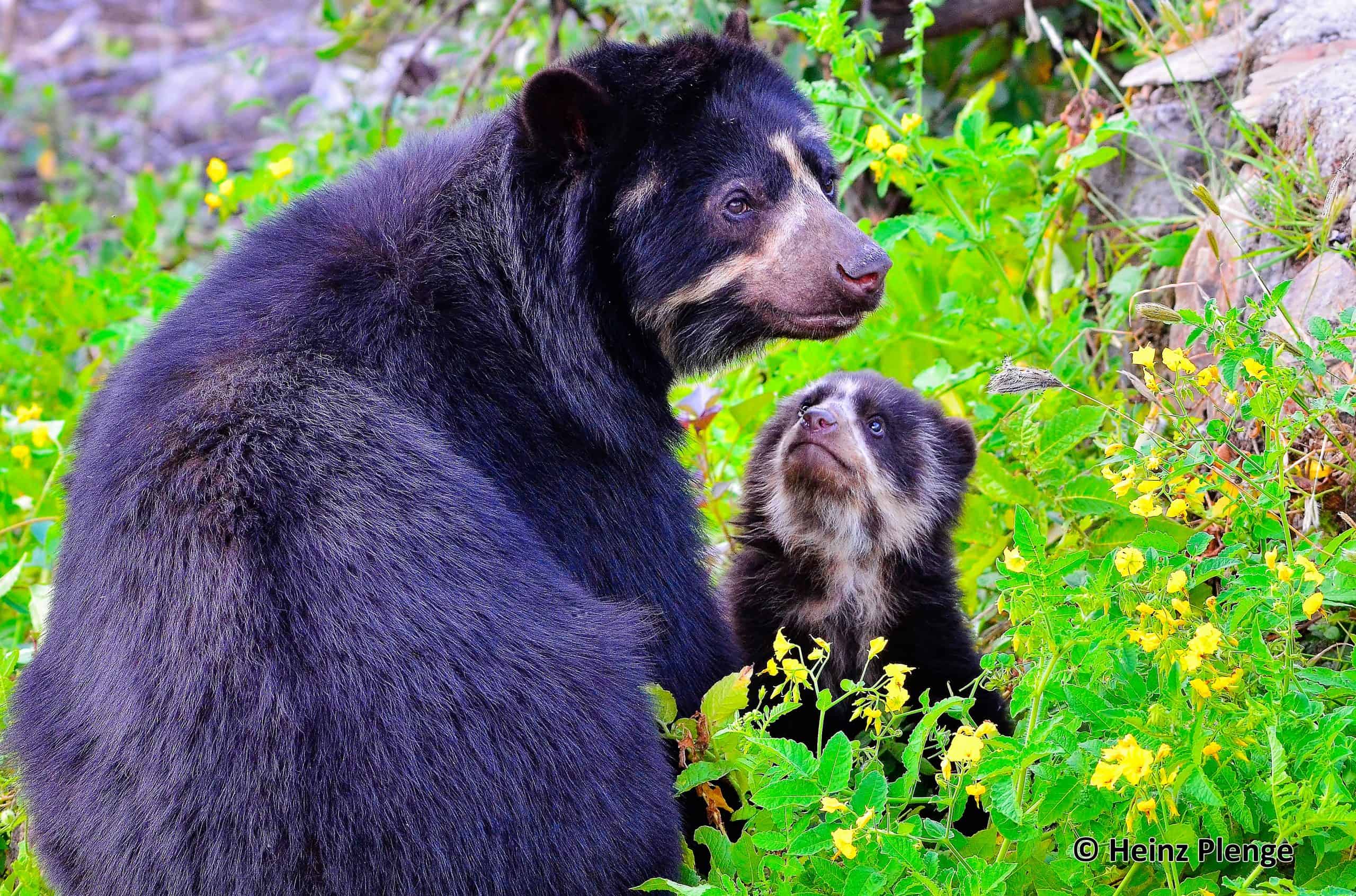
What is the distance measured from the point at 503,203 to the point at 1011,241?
8.66 ft

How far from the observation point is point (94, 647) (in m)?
2.94

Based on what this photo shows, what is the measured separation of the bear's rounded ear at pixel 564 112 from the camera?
3.42 m

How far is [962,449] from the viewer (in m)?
4.57

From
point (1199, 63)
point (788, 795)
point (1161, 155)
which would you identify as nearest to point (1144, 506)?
point (788, 795)

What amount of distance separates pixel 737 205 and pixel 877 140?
1159 mm

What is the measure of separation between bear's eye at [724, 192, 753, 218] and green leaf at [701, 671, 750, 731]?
131cm

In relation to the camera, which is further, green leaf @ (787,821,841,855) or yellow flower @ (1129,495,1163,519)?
yellow flower @ (1129,495,1163,519)

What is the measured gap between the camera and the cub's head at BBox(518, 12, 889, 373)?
3604 millimetres

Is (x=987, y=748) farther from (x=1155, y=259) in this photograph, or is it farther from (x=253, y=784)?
(x=1155, y=259)

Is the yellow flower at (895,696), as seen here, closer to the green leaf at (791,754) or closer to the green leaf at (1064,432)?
the green leaf at (791,754)

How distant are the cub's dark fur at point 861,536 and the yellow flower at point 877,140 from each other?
2.81 ft

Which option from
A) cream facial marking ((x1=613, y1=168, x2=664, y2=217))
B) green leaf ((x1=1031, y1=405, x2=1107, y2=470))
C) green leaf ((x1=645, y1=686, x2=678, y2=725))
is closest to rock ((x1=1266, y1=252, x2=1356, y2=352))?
green leaf ((x1=1031, y1=405, x2=1107, y2=470))

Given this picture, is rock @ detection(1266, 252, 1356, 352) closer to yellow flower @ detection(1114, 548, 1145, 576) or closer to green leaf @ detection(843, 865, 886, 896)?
yellow flower @ detection(1114, 548, 1145, 576)

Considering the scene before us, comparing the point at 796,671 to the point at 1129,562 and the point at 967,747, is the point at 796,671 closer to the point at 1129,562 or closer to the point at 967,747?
the point at 967,747
